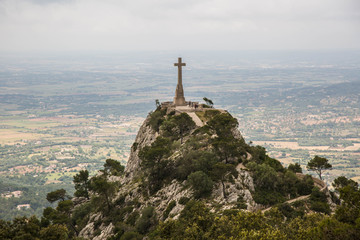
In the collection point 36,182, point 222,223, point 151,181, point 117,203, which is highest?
point 222,223

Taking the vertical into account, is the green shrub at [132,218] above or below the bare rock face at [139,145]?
below

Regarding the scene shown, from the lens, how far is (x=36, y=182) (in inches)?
6334

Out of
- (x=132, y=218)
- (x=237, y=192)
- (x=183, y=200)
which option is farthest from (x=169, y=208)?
(x=237, y=192)

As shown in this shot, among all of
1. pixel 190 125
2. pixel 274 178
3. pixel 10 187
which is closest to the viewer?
pixel 274 178

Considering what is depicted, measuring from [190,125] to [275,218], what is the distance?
3459cm

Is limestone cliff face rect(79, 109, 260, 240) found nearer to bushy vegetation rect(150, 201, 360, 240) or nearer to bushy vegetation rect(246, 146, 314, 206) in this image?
bushy vegetation rect(246, 146, 314, 206)

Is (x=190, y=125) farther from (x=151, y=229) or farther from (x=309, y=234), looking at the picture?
(x=309, y=234)

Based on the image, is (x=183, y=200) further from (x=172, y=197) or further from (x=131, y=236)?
(x=131, y=236)

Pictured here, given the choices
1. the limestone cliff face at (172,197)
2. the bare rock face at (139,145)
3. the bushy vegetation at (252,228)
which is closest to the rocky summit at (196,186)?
the limestone cliff face at (172,197)

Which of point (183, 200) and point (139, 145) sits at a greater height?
point (183, 200)

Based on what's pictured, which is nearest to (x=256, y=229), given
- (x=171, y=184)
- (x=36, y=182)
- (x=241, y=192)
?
(x=241, y=192)

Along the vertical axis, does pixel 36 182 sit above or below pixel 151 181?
below

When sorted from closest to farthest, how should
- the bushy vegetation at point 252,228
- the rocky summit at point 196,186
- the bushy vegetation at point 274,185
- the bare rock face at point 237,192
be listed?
the bushy vegetation at point 252,228
the bare rock face at point 237,192
the rocky summit at point 196,186
the bushy vegetation at point 274,185

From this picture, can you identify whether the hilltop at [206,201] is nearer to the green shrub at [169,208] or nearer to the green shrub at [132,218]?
the green shrub at [132,218]
